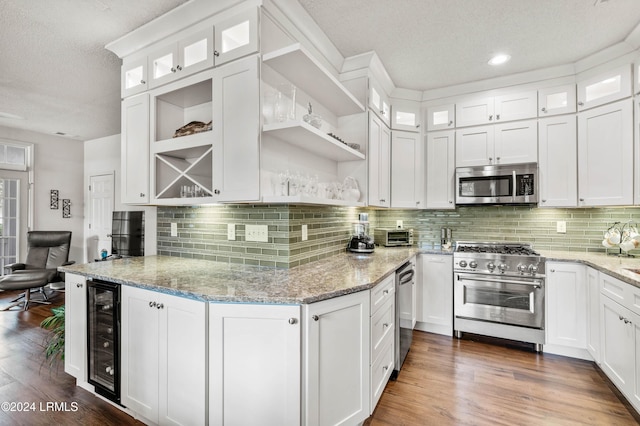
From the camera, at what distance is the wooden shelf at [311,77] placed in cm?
186

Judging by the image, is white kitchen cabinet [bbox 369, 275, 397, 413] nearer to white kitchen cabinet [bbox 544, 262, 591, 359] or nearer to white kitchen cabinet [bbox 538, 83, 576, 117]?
white kitchen cabinet [bbox 544, 262, 591, 359]

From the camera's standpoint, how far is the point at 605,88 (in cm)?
278

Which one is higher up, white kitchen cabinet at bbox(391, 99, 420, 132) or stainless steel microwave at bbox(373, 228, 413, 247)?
white kitchen cabinet at bbox(391, 99, 420, 132)

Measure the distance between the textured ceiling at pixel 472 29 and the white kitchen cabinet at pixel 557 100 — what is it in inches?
9.7

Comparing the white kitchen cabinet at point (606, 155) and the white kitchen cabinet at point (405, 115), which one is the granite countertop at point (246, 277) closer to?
the white kitchen cabinet at point (405, 115)

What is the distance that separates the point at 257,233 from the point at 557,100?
321cm

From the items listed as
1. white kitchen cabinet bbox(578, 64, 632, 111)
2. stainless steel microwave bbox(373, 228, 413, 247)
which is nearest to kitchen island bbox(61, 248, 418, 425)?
stainless steel microwave bbox(373, 228, 413, 247)

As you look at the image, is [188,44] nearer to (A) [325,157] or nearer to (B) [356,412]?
(A) [325,157]

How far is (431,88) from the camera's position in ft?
11.5

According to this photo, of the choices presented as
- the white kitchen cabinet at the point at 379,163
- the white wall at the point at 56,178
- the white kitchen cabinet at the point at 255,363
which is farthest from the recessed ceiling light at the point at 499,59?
the white wall at the point at 56,178

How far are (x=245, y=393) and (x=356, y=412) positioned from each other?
663mm

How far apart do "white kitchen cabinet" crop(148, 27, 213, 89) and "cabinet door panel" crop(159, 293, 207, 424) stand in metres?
1.56

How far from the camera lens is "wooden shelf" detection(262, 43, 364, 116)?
186 cm

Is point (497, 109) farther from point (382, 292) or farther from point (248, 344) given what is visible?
point (248, 344)
